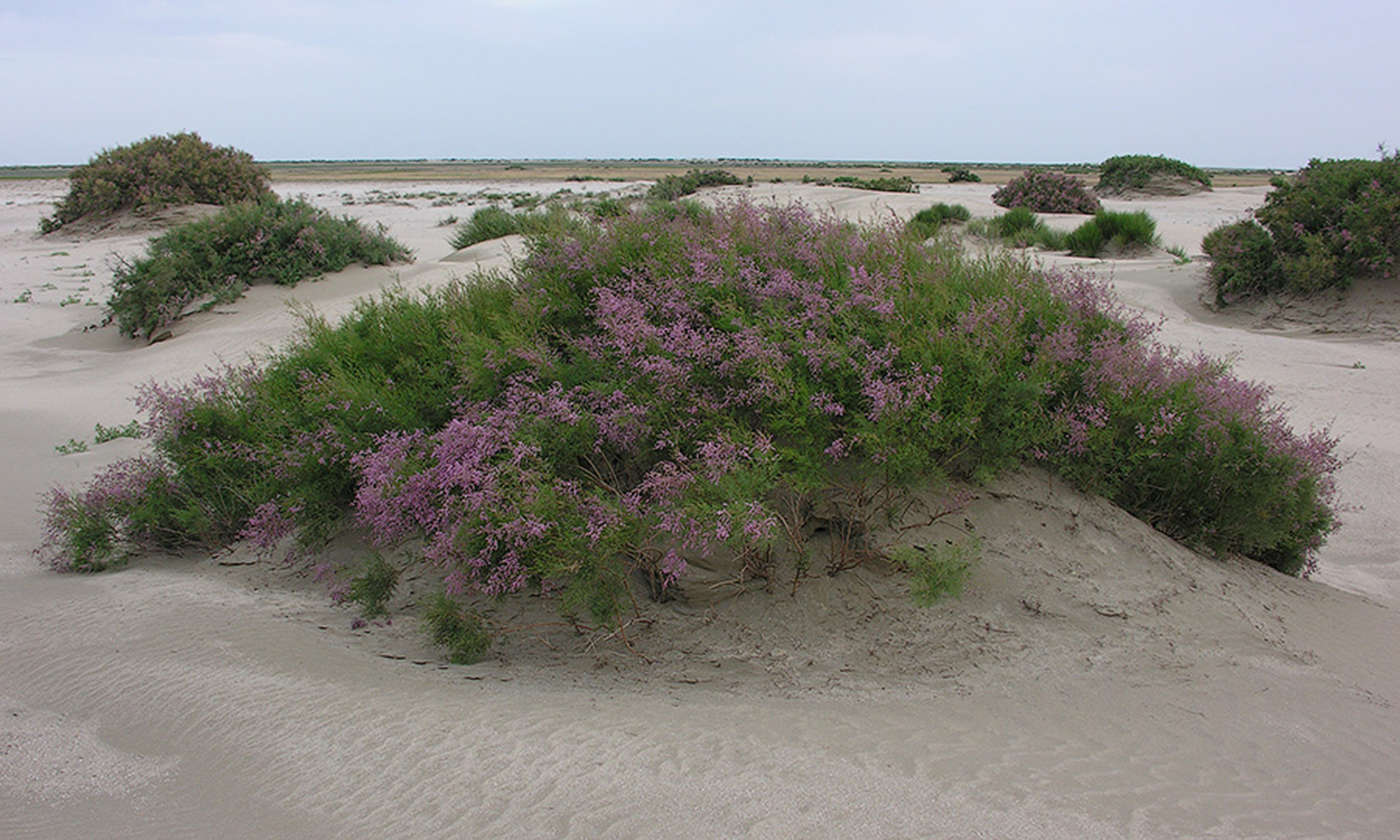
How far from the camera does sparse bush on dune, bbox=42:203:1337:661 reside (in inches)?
162

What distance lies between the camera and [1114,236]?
18.3 meters

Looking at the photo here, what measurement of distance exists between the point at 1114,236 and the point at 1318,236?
5.56 metres

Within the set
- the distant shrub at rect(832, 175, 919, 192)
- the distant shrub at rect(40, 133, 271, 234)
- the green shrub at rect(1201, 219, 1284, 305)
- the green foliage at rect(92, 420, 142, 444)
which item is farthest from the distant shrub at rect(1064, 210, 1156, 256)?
the distant shrub at rect(40, 133, 271, 234)

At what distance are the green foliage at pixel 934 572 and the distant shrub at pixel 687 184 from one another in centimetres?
2250

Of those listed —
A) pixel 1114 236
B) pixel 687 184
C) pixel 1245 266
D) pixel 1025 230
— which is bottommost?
pixel 1245 266

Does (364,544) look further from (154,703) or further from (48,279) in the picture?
(48,279)

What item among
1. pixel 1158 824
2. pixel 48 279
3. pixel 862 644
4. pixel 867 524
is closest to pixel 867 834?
pixel 1158 824

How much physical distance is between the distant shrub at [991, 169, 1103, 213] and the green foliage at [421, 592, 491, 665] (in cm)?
2472

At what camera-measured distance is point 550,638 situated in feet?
14.6

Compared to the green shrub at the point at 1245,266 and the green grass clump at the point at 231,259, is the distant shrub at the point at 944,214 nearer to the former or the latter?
the green shrub at the point at 1245,266

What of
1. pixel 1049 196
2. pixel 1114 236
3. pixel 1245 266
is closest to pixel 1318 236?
pixel 1245 266

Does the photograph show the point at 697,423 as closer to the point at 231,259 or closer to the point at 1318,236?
the point at 1318,236

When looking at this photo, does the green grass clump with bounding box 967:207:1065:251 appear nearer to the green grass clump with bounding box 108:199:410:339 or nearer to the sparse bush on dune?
the sparse bush on dune

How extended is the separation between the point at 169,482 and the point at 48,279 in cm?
1733
